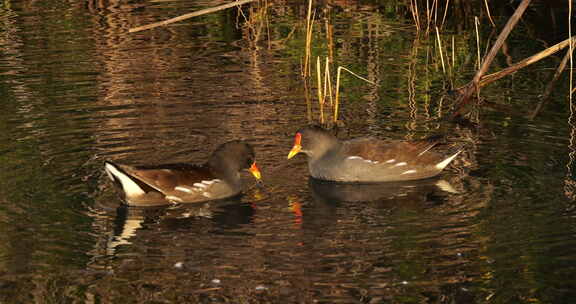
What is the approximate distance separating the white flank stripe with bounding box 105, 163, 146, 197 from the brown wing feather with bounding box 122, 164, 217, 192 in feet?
0.22

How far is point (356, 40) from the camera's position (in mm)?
18891

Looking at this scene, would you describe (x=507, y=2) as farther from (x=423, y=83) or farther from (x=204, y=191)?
(x=204, y=191)

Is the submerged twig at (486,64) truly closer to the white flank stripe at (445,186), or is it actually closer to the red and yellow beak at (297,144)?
the white flank stripe at (445,186)

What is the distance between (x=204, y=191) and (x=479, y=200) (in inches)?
107

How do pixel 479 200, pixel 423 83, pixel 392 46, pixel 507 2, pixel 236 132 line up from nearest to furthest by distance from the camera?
pixel 479 200, pixel 236 132, pixel 423 83, pixel 392 46, pixel 507 2

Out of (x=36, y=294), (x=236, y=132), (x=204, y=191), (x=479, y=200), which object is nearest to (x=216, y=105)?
(x=236, y=132)

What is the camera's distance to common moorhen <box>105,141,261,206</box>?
1024 centimetres

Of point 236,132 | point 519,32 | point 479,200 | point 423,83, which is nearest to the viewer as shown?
point 479,200

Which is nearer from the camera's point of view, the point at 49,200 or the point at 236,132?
the point at 49,200

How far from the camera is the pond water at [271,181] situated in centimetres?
834

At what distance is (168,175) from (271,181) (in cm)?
129

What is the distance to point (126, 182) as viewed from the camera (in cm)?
1020

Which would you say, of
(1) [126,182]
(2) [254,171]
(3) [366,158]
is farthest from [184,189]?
(3) [366,158]

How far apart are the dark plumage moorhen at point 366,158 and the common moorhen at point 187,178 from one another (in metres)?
0.87
